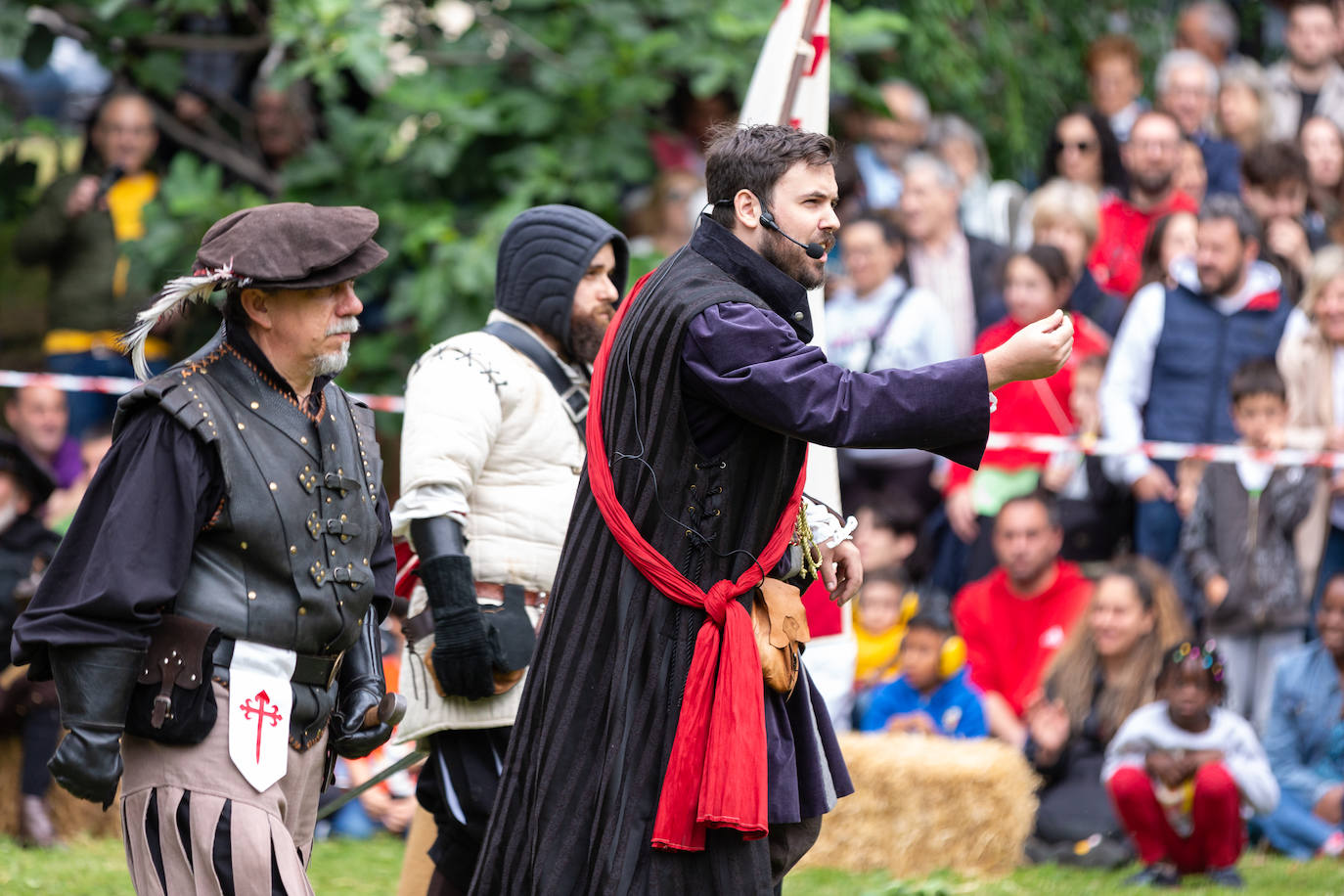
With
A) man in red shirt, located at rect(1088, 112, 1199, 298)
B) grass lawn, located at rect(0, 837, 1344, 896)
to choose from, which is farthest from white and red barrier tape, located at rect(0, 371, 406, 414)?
man in red shirt, located at rect(1088, 112, 1199, 298)

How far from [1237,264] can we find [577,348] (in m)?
3.97

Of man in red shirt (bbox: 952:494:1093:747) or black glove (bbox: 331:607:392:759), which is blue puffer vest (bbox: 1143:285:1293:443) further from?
black glove (bbox: 331:607:392:759)

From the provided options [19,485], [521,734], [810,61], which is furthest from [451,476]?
[19,485]

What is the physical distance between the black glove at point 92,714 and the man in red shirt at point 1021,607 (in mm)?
4772

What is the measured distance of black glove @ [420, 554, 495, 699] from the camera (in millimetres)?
4641

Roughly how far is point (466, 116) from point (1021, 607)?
347cm

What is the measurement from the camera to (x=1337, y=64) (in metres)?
9.95

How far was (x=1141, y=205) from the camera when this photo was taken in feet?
30.1

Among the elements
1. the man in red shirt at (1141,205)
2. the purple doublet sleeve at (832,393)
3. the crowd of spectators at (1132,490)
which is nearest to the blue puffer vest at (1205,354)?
the crowd of spectators at (1132,490)

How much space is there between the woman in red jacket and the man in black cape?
4.30m

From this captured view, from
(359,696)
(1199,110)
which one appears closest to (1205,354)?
(1199,110)

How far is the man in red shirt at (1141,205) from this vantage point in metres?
8.95

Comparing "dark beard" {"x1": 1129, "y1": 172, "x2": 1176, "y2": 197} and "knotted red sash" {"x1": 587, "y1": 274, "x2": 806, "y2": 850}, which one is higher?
"dark beard" {"x1": 1129, "y1": 172, "x2": 1176, "y2": 197}

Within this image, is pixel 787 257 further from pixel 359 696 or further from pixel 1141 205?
pixel 1141 205
